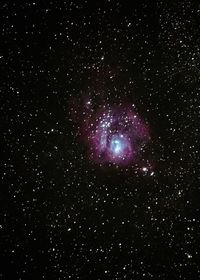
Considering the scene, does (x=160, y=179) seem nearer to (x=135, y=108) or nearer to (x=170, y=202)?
(x=170, y=202)

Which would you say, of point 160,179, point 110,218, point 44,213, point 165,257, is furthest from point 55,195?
point 165,257

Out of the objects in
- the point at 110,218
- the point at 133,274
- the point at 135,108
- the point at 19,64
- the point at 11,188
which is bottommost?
the point at 133,274

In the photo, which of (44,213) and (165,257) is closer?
(44,213)
